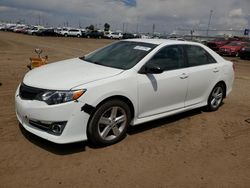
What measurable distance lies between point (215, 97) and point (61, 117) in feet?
13.0

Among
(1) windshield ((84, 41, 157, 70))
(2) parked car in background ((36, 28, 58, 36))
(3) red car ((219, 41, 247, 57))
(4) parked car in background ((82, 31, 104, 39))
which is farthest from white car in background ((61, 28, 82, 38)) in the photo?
(1) windshield ((84, 41, 157, 70))

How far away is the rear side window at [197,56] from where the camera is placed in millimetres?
5676

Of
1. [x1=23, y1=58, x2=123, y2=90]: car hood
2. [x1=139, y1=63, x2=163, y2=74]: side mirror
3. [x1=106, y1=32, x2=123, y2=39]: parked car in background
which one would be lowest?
[x1=106, y1=32, x2=123, y2=39]: parked car in background

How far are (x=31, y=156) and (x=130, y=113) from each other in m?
1.60

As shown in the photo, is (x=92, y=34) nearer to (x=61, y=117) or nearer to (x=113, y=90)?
(x=113, y=90)

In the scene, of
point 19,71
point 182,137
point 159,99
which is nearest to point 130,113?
point 159,99

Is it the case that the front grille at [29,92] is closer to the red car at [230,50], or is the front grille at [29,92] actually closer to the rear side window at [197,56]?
the rear side window at [197,56]

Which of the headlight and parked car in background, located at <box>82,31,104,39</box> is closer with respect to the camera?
the headlight

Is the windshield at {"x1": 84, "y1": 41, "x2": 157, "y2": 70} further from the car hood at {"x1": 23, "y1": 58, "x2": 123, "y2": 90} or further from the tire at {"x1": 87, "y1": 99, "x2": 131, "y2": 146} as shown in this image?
the tire at {"x1": 87, "y1": 99, "x2": 131, "y2": 146}

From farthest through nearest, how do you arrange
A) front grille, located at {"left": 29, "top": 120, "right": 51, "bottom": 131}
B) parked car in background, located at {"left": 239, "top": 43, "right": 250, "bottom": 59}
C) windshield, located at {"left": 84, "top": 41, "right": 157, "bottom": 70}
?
parked car in background, located at {"left": 239, "top": 43, "right": 250, "bottom": 59}, windshield, located at {"left": 84, "top": 41, "right": 157, "bottom": 70}, front grille, located at {"left": 29, "top": 120, "right": 51, "bottom": 131}

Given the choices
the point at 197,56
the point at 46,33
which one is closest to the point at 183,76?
the point at 197,56

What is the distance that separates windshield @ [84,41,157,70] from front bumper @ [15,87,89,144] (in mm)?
1178

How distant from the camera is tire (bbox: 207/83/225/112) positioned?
6406 mm

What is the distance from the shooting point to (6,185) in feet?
10.9
